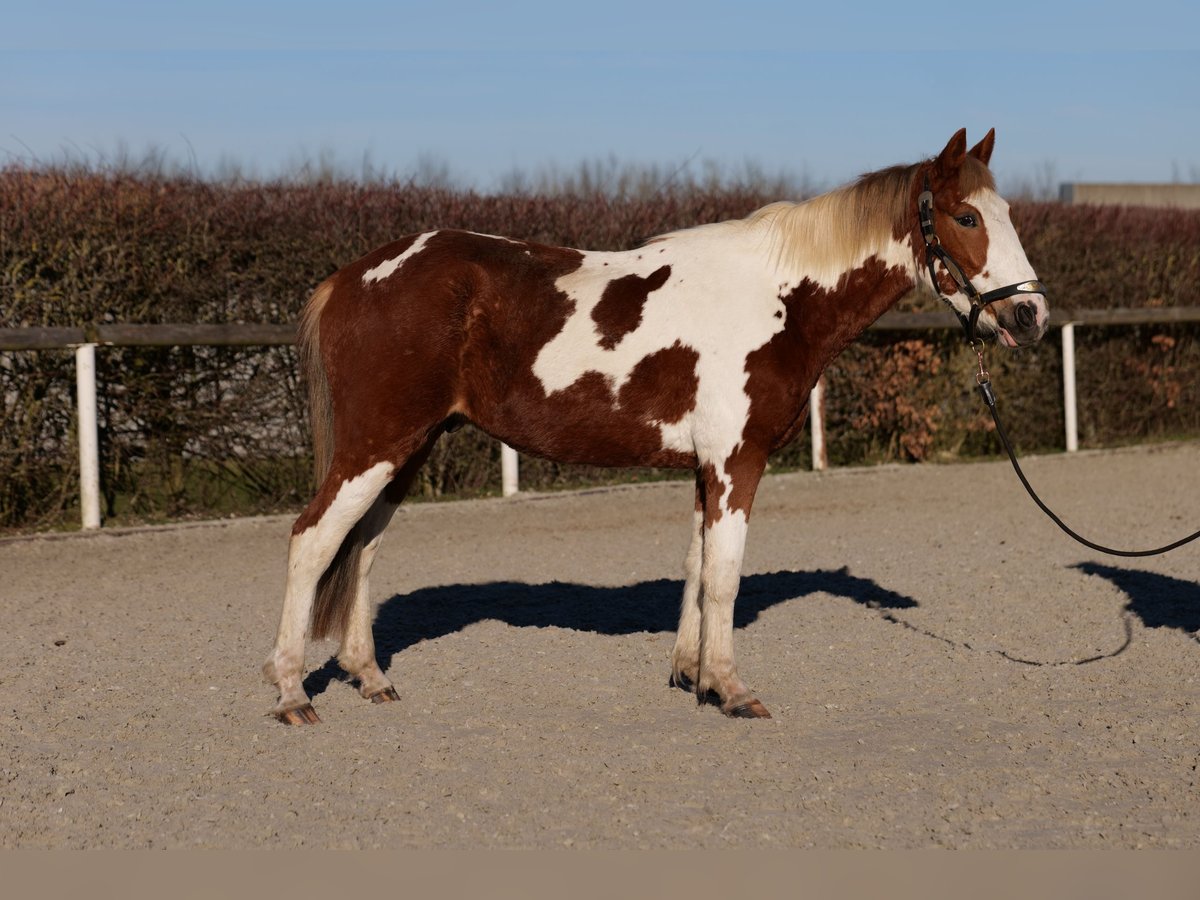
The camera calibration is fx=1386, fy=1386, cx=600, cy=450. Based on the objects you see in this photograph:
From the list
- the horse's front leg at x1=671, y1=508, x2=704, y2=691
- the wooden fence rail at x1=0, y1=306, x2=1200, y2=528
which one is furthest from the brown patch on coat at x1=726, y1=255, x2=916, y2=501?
the wooden fence rail at x1=0, y1=306, x2=1200, y2=528

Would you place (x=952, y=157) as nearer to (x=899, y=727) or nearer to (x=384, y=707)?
(x=899, y=727)

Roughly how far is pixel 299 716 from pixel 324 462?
1.03m

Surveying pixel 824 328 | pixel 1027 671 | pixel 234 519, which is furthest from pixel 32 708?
pixel 234 519

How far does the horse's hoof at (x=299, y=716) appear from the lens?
17.0 ft

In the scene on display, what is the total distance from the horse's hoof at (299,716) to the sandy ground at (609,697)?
0.18 ft

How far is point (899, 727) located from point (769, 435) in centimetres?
119

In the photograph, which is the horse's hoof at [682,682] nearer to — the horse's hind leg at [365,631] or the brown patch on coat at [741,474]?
the brown patch on coat at [741,474]

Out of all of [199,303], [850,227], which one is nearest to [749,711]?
[850,227]

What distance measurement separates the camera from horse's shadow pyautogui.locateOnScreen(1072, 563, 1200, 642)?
689cm

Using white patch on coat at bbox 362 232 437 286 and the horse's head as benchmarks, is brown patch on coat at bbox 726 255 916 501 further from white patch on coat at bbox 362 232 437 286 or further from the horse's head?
white patch on coat at bbox 362 232 437 286

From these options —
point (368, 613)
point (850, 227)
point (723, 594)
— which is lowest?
point (368, 613)

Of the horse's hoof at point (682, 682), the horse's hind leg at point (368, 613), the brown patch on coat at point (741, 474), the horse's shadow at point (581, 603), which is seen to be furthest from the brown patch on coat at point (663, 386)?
the horse's shadow at point (581, 603)

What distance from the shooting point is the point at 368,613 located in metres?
5.67

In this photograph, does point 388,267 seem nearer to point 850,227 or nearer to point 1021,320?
point 850,227
